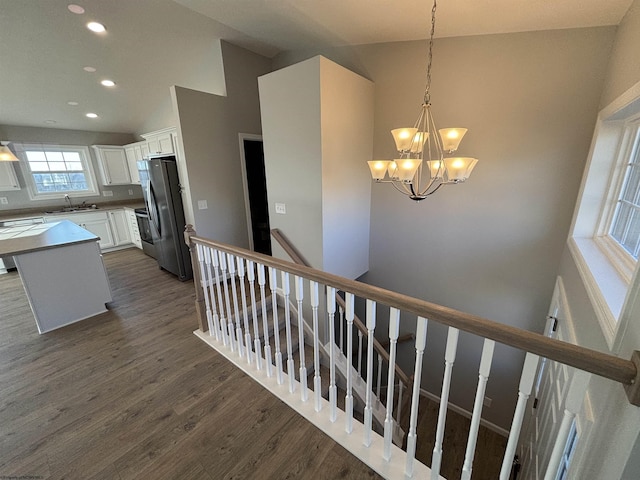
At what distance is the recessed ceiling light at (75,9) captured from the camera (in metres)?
2.41

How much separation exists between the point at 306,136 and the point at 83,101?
4.24 meters

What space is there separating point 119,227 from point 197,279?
4552 millimetres

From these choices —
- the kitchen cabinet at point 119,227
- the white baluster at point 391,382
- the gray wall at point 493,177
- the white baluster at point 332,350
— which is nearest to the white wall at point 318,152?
the gray wall at point 493,177

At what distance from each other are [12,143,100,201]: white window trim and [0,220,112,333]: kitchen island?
2.54m

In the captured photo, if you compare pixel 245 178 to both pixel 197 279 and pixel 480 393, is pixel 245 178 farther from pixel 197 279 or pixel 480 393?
pixel 480 393

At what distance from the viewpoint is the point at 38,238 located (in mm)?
2889

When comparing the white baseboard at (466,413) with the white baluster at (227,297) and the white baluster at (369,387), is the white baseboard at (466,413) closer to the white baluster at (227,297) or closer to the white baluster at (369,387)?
the white baluster at (369,387)

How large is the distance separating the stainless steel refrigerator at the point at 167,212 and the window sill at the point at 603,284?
4292mm

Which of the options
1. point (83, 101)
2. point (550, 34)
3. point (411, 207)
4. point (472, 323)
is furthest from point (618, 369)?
point (83, 101)

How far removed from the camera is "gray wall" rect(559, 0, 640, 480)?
0.72 metres

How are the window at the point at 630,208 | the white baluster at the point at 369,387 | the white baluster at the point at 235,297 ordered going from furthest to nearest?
the white baluster at the point at 235,297 < the window at the point at 630,208 < the white baluster at the point at 369,387

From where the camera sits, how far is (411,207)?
3342mm

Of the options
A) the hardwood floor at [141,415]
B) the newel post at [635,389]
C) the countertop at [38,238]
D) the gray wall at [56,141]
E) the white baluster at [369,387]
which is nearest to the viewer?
the newel post at [635,389]

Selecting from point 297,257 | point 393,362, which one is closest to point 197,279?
point 297,257
